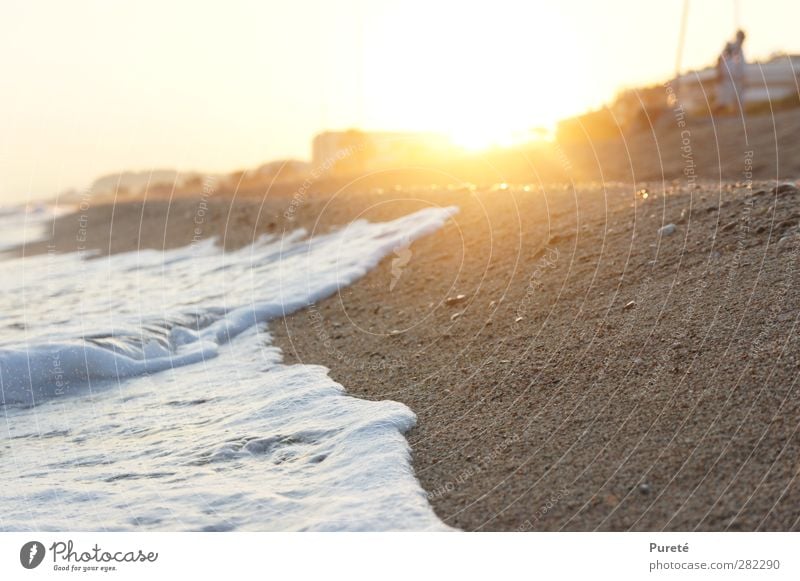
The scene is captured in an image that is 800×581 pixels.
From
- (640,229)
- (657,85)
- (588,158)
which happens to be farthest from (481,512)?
(657,85)

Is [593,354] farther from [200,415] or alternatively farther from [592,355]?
[200,415]

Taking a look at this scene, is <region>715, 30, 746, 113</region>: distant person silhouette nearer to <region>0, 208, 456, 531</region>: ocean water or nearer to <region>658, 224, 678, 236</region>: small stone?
<region>0, 208, 456, 531</region>: ocean water

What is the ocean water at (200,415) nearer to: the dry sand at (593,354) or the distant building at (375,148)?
the dry sand at (593,354)

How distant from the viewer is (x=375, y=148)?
16.4m

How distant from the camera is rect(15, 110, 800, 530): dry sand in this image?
3779 mm

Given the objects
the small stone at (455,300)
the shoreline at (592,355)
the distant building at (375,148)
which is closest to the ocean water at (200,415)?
the shoreline at (592,355)

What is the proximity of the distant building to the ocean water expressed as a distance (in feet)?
6.41

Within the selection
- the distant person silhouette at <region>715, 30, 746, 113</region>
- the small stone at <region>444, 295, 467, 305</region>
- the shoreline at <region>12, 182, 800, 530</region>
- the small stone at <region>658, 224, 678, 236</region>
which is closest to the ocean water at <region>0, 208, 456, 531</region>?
the shoreline at <region>12, 182, 800, 530</region>

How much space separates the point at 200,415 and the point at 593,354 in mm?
2777

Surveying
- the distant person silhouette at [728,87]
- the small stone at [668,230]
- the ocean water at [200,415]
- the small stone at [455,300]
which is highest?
the distant person silhouette at [728,87]

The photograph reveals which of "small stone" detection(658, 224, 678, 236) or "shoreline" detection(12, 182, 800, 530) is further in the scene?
"small stone" detection(658, 224, 678, 236)

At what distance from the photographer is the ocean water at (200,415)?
4117 millimetres

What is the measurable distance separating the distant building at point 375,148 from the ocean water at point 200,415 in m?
1.95

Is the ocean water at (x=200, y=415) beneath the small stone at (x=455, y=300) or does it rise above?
beneath
